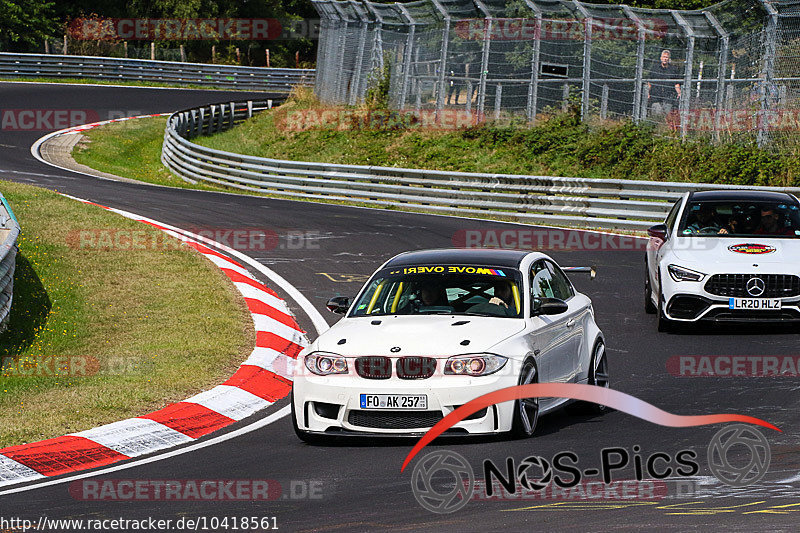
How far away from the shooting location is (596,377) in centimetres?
1027

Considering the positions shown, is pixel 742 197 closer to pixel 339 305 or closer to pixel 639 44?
pixel 339 305

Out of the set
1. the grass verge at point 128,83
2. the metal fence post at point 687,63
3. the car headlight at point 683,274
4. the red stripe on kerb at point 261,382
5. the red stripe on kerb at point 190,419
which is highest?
the metal fence post at point 687,63

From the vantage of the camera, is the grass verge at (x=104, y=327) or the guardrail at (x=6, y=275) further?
the guardrail at (x=6, y=275)

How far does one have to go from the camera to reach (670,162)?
1088 inches

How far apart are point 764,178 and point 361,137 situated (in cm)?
1440

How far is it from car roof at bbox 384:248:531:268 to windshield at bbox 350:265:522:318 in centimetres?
9

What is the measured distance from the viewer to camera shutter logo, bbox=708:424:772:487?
7.29m

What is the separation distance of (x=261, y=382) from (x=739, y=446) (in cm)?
500

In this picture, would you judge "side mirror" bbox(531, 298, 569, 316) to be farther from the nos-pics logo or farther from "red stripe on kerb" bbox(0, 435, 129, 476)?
"red stripe on kerb" bbox(0, 435, 129, 476)

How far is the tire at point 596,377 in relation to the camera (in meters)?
→ 9.87

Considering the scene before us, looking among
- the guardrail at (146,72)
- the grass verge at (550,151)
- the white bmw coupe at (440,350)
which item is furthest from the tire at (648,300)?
the guardrail at (146,72)

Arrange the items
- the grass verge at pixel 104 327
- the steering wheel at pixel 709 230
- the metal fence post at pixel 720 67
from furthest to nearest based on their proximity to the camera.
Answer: the metal fence post at pixel 720 67, the steering wheel at pixel 709 230, the grass verge at pixel 104 327

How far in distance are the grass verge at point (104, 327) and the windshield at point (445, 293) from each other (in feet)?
7.31

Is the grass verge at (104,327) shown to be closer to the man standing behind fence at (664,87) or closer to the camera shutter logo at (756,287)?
the camera shutter logo at (756,287)
